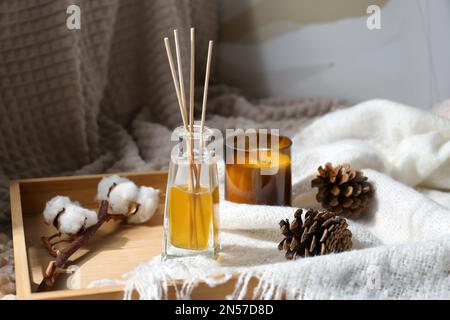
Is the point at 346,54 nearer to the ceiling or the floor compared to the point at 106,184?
nearer to the ceiling

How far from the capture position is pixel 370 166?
112 cm

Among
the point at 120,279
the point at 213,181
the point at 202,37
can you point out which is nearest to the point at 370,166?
the point at 213,181

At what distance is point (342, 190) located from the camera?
104cm

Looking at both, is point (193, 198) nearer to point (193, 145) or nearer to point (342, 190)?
point (193, 145)

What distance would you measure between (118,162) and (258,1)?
456mm

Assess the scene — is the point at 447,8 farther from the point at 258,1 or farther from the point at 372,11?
the point at 258,1

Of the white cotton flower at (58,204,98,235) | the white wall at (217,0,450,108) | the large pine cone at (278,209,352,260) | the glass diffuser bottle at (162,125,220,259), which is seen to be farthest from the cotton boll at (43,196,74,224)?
the white wall at (217,0,450,108)

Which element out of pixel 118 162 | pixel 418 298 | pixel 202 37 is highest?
pixel 202 37

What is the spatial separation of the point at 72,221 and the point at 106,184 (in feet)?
0.35

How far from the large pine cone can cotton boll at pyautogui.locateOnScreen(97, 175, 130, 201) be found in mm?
278

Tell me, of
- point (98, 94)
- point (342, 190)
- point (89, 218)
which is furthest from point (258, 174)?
point (98, 94)

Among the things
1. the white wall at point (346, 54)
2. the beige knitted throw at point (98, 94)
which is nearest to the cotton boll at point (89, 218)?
the beige knitted throw at point (98, 94)

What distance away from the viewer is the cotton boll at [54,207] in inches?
39.6

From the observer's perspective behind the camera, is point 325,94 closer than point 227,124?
No
